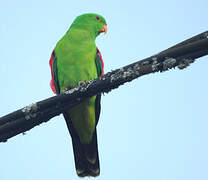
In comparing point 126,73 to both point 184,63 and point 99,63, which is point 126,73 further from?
point 99,63

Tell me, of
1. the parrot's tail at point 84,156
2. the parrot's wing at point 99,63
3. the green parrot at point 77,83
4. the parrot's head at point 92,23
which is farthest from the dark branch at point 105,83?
the parrot's head at point 92,23

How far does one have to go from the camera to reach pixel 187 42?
2346 mm

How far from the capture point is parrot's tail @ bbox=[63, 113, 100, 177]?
188 inches

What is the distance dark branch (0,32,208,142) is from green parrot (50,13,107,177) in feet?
6.57

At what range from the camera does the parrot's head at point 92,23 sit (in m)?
5.69

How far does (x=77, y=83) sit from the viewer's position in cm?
468

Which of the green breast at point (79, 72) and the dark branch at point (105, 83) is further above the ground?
the green breast at point (79, 72)

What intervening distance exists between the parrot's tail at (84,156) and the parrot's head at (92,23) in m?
1.68

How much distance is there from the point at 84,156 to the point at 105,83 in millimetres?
2529

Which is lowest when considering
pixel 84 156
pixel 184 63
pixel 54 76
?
pixel 184 63

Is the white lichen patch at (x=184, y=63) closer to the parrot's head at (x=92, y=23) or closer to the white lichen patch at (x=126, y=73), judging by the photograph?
the white lichen patch at (x=126, y=73)

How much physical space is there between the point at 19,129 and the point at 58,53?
255 cm

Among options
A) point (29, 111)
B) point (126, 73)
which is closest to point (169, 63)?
point (126, 73)

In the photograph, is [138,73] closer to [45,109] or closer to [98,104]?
[45,109]
